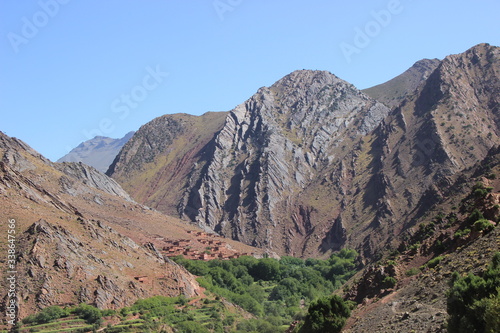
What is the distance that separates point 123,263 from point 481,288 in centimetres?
6002

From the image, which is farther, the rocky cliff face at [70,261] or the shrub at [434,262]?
the rocky cliff face at [70,261]

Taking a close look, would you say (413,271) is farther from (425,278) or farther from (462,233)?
(462,233)

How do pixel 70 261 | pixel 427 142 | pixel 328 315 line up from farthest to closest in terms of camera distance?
pixel 427 142 → pixel 70 261 → pixel 328 315

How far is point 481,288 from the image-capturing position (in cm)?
2720

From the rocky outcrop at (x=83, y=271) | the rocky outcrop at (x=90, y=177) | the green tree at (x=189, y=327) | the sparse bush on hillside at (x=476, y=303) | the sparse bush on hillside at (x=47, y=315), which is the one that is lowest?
the sparse bush on hillside at (x=476, y=303)

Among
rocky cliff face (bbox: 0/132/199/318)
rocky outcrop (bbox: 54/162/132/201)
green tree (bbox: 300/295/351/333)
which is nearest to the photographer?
green tree (bbox: 300/295/351/333)

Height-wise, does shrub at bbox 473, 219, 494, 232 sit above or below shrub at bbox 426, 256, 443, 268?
above

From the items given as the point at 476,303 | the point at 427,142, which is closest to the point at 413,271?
the point at 476,303

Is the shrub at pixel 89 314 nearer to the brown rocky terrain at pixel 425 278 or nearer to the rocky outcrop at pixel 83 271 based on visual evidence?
the rocky outcrop at pixel 83 271

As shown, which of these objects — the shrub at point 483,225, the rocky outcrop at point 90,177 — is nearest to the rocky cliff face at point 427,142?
the rocky outcrop at point 90,177

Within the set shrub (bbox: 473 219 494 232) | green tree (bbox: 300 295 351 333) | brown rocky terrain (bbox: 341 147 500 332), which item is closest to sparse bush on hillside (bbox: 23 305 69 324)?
green tree (bbox: 300 295 351 333)

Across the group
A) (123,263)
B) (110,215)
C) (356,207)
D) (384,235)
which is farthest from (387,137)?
(123,263)

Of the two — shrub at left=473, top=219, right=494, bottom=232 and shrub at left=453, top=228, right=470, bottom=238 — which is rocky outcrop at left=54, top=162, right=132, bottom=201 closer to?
shrub at left=453, top=228, right=470, bottom=238

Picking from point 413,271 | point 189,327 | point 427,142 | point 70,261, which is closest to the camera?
point 413,271
